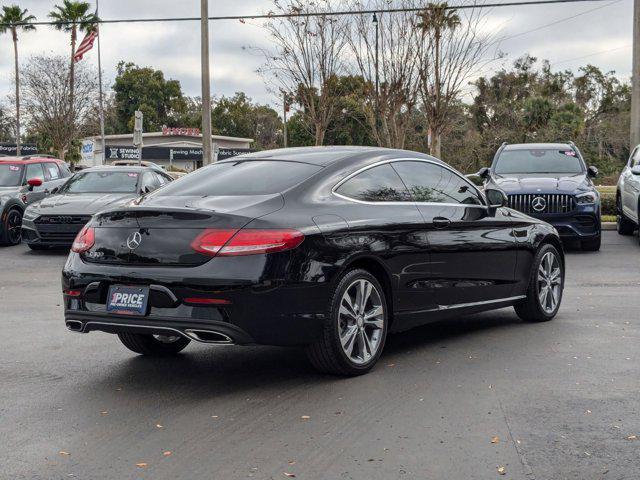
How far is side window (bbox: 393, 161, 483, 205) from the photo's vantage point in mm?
7191

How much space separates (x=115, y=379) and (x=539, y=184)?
34.0ft

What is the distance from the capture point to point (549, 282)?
28.5ft

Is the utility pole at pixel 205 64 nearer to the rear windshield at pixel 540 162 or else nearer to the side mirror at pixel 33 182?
the side mirror at pixel 33 182

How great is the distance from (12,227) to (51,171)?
229cm

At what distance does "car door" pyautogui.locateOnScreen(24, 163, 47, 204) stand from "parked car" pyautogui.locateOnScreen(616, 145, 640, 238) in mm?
11219

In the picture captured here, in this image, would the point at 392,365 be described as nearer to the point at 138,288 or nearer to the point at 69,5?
the point at 138,288

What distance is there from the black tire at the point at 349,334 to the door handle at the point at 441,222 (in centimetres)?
86

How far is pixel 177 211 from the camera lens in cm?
591

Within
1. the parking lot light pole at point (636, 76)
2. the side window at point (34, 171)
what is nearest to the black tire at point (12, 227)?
the side window at point (34, 171)

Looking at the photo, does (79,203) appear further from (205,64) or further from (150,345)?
(205,64)

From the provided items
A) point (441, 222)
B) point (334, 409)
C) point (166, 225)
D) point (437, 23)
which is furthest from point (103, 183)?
point (437, 23)

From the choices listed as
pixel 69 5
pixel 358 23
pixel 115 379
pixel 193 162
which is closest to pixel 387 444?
pixel 115 379

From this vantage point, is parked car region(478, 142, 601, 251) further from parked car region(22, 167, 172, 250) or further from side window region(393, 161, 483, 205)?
side window region(393, 161, 483, 205)

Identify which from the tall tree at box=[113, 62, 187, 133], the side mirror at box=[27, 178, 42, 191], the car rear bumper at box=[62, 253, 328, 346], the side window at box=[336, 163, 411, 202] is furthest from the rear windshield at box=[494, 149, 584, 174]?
the tall tree at box=[113, 62, 187, 133]
